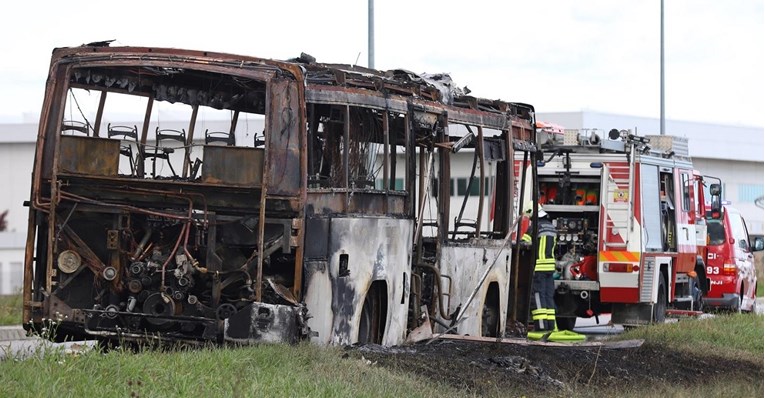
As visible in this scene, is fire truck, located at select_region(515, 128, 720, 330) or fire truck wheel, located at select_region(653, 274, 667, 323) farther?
fire truck wheel, located at select_region(653, 274, 667, 323)

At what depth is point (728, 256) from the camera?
25.2m

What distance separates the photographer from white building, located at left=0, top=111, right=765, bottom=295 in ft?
177

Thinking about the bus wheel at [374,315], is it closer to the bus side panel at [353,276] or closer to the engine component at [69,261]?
the bus side panel at [353,276]

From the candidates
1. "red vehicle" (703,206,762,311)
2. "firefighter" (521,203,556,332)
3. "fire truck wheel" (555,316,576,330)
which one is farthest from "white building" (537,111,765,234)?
"firefighter" (521,203,556,332)

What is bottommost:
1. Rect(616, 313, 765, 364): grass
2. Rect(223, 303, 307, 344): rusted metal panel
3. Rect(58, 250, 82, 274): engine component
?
Rect(616, 313, 765, 364): grass

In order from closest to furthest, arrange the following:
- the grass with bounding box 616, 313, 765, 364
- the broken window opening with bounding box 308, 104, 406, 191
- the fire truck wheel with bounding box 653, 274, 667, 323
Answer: the broken window opening with bounding box 308, 104, 406, 191
the grass with bounding box 616, 313, 765, 364
the fire truck wheel with bounding box 653, 274, 667, 323

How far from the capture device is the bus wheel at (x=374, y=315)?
1385cm

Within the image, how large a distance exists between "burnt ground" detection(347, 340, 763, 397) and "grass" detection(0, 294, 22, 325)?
357 inches

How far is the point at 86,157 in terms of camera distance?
12859mm

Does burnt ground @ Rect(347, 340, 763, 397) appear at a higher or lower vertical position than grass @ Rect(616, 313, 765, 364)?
lower

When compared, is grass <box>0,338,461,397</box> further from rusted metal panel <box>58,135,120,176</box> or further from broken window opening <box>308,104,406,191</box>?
rusted metal panel <box>58,135,120,176</box>

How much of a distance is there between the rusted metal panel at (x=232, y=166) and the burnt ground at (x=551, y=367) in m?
1.82

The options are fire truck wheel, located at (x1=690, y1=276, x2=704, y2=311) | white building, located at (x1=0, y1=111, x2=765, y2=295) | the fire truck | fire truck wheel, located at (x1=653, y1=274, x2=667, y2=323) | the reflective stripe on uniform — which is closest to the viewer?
the reflective stripe on uniform

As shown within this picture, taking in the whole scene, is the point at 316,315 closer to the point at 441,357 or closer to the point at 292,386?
the point at 441,357
